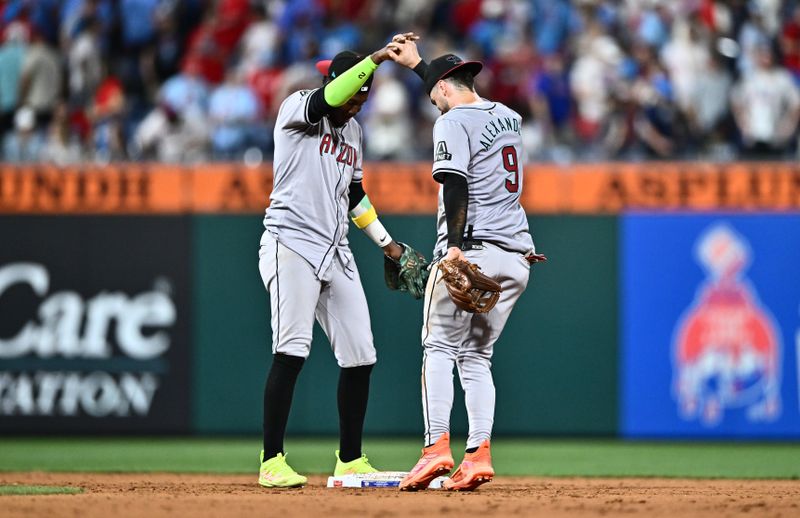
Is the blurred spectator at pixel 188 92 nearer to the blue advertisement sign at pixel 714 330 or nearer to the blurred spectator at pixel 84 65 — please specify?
the blurred spectator at pixel 84 65

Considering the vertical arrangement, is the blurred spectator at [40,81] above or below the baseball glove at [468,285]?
above

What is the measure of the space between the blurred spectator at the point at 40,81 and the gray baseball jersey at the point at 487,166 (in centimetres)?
679

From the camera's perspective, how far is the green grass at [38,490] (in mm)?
6730

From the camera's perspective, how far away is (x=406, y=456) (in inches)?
384

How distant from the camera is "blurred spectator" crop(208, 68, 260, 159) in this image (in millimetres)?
11789

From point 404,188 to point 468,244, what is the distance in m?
4.57

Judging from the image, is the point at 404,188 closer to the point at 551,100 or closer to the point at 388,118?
the point at 388,118

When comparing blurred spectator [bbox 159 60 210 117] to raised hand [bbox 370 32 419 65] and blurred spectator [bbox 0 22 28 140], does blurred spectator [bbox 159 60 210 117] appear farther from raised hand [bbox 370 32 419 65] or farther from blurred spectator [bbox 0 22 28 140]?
raised hand [bbox 370 32 419 65]

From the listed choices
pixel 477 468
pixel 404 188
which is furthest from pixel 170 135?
pixel 477 468

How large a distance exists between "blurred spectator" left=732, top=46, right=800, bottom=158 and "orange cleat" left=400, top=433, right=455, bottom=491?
6028 millimetres

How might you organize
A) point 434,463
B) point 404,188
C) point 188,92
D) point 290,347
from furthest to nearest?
point 188,92 < point 404,188 < point 290,347 < point 434,463

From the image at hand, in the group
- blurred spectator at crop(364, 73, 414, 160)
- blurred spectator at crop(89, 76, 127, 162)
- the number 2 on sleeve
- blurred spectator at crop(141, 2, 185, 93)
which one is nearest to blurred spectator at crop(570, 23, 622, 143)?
blurred spectator at crop(364, 73, 414, 160)

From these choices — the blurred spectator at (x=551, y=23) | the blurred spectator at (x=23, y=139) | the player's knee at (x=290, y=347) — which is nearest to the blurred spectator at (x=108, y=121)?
the blurred spectator at (x=23, y=139)

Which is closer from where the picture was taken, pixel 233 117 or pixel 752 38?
pixel 233 117
